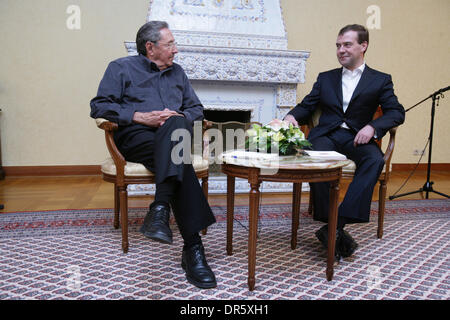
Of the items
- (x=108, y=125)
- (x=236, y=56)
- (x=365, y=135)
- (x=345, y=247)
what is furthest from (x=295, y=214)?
(x=236, y=56)

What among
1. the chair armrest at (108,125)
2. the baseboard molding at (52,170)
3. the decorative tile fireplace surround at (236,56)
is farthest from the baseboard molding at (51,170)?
the chair armrest at (108,125)

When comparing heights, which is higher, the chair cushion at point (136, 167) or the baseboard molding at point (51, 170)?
the chair cushion at point (136, 167)

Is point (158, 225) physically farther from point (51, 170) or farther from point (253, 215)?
point (51, 170)

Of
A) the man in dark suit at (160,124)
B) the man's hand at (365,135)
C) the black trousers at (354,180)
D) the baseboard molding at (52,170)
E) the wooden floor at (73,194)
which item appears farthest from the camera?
the baseboard molding at (52,170)

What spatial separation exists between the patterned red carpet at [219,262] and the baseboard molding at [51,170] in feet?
4.98

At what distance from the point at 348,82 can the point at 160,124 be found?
1313 millimetres

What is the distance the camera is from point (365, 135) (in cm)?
206

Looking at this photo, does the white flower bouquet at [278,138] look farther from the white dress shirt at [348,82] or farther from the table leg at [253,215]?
the white dress shirt at [348,82]

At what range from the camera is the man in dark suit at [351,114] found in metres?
1.98
